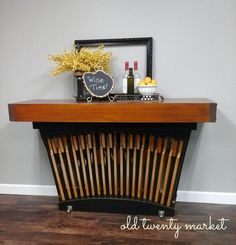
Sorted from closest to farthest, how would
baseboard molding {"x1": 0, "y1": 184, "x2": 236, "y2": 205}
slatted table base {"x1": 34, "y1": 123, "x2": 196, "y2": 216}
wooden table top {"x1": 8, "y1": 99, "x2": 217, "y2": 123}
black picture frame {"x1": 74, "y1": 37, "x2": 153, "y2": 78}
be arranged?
wooden table top {"x1": 8, "y1": 99, "x2": 217, "y2": 123} < slatted table base {"x1": 34, "y1": 123, "x2": 196, "y2": 216} < black picture frame {"x1": 74, "y1": 37, "x2": 153, "y2": 78} < baseboard molding {"x1": 0, "y1": 184, "x2": 236, "y2": 205}

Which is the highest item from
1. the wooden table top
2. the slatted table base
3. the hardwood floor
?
the wooden table top

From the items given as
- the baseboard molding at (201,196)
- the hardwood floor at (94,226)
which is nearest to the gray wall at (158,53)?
the baseboard molding at (201,196)

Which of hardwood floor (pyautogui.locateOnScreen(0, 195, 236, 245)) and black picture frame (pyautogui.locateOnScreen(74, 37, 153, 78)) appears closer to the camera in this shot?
hardwood floor (pyautogui.locateOnScreen(0, 195, 236, 245))

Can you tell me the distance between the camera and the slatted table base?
2.03 metres

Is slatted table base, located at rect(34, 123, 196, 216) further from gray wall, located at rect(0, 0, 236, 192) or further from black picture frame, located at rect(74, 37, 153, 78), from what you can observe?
black picture frame, located at rect(74, 37, 153, 78)

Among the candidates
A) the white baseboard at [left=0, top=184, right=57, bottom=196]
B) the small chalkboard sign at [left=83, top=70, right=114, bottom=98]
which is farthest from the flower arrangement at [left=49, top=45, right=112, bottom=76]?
the white baseboard at [left=0, top=184, right=57, bottom=196]

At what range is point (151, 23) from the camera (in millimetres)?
2172

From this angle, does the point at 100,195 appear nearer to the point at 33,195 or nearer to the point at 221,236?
the point at 33,195

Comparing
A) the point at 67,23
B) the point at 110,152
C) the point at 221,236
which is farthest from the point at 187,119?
the point at 67,23

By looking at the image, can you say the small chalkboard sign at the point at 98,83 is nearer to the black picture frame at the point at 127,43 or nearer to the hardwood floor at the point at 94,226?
the black picture frame at the point at 127,43

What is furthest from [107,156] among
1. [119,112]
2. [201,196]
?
[201,196]

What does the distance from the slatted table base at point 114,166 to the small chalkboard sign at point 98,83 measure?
0.87 ft

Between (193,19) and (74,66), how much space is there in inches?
41.0

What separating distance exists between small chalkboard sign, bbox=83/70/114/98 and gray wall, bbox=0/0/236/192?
46 cm
